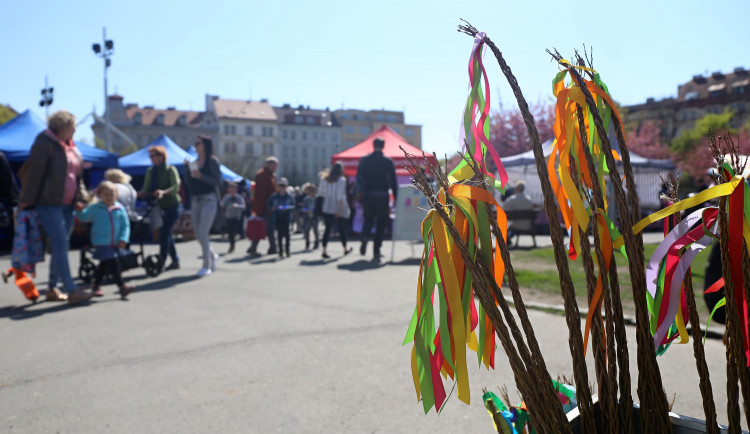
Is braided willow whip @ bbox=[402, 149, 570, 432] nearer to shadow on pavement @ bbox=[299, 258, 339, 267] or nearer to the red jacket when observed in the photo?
shadow on pavement @ bbox=[299, 258, 339, 267]

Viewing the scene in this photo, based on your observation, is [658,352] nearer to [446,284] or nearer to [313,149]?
[446,284]

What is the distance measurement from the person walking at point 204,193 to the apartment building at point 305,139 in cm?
8576

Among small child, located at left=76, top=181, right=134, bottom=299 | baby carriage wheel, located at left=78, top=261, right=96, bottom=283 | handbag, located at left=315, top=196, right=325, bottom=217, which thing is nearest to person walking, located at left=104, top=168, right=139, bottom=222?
baby carriage wheel, located at left=78, top=261, right=96, bottom=283

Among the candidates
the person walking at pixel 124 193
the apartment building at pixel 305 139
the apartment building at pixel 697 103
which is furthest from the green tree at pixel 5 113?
the apartment building at pixel 697 103

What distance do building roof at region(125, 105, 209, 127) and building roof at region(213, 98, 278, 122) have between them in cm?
325

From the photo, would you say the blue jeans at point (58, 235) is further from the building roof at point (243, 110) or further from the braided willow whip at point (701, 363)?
the building roof at point (243, 110)

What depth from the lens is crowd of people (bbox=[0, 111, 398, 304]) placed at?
549 cm

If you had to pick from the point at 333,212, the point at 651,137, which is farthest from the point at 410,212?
the point at 651,137

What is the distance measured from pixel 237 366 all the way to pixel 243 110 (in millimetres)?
92565

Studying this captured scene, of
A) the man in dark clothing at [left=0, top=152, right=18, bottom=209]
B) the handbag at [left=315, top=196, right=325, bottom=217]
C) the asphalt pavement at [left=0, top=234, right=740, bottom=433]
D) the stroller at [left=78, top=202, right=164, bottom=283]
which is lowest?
the asphalt pavement at [left=0, top=234, right=740, bottom=433]

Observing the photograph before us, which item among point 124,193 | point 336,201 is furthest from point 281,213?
point 124,193

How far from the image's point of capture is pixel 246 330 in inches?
179

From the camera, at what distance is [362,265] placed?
8742 mm

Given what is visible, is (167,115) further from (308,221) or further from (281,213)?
(281,213)
